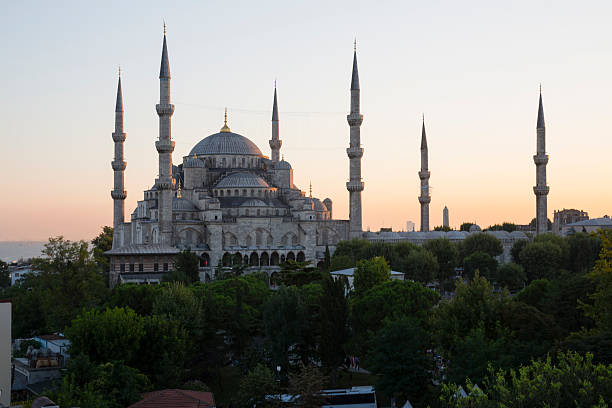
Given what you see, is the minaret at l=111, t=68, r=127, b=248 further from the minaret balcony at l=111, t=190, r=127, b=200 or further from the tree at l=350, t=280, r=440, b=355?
the tree at l=350, t=280, r=440, b=355

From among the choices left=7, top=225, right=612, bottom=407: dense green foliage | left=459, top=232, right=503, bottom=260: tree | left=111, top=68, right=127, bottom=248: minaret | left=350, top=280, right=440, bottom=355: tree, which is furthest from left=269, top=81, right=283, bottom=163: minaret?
left=350, top=280, right=440, bottom=355: tree

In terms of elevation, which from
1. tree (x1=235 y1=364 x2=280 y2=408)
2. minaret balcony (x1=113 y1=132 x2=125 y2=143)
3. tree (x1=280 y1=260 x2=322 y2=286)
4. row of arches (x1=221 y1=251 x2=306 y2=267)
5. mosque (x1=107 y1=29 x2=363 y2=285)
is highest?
minaret balcony (x1=113 y1=132 x2=125 y2=143)

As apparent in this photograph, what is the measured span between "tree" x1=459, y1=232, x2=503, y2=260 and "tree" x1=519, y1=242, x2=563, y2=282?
657 centimetres

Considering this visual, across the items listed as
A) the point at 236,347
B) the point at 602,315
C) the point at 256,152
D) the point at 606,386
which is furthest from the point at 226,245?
the point at 606,386

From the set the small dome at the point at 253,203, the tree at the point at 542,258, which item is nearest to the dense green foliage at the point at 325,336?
the tree at the point at 542,258

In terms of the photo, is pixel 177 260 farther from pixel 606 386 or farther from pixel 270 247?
pixel 606 386

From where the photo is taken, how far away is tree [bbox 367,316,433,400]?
23562 millimetres

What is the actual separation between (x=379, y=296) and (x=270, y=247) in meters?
34.7

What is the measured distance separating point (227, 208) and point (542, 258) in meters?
28.2

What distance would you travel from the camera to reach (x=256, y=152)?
7506 cm

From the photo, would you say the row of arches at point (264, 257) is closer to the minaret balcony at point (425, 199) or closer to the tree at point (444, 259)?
the tree at point (444, 259)

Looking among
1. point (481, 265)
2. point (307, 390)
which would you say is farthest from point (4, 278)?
point (307, 390)

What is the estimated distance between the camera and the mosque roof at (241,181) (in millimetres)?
68562

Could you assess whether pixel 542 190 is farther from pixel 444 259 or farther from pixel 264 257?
pixel 264 257
